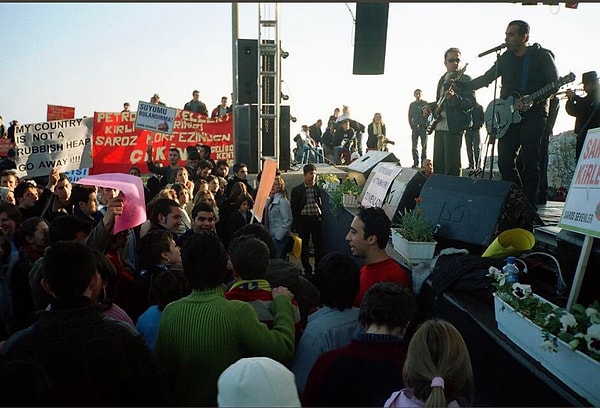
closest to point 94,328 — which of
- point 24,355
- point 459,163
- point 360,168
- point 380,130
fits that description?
point 24,355

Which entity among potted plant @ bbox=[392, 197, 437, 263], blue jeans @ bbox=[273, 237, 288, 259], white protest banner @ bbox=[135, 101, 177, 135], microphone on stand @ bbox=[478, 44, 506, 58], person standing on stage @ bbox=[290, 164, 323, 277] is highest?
microphone on stand @ bbox=[478, 44, 506, 58]

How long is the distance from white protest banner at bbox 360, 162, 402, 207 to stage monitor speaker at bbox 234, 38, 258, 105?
646 centimetres

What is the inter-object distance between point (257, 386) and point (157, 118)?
35.4ft

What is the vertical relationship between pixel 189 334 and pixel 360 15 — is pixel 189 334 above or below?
below

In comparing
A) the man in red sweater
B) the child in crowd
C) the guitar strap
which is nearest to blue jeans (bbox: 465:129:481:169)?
the guitar strap

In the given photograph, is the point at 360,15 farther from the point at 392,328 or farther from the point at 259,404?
the point at 259,404

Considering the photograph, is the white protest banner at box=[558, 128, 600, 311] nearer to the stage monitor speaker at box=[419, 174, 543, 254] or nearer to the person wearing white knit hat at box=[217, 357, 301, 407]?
the stage monitor speaker at box=[419, 174, 543, 254]

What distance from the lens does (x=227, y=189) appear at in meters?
8.91

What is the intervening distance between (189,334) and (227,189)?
21.3ft

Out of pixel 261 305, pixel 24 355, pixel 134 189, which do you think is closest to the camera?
pixel 24 355

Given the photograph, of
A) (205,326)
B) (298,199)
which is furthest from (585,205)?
(298,199)

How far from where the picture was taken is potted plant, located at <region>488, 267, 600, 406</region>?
2145mm

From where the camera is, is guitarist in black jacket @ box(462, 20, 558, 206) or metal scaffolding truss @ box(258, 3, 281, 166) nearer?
guitarist in black jacket @ box(462, 20, 558, 206)

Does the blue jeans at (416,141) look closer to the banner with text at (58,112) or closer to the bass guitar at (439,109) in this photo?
the bass guitar at (439,109)
